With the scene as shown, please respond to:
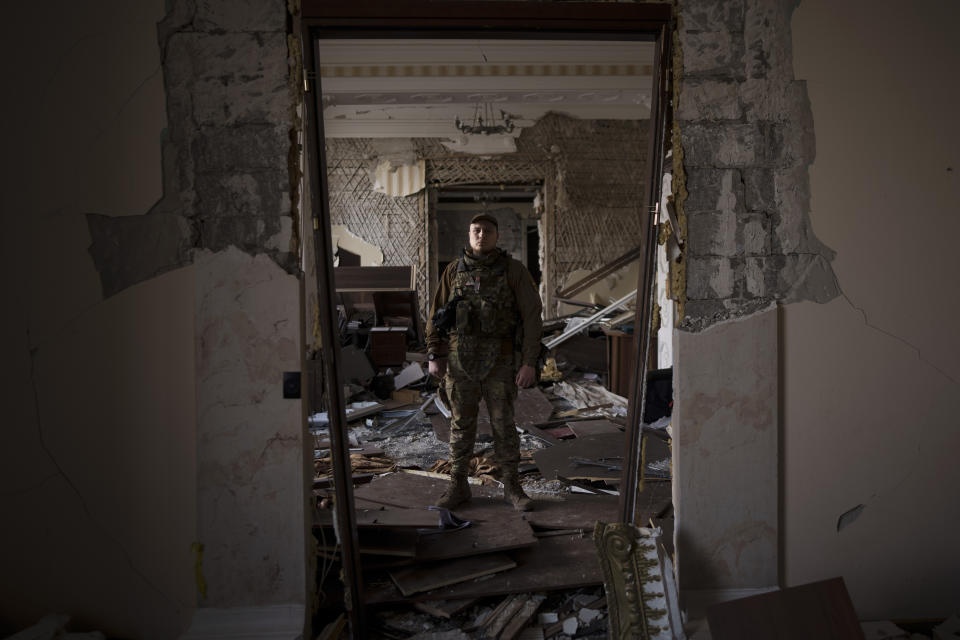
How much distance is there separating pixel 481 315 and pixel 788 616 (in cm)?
199

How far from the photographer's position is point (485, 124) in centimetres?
777

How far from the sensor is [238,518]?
6.72ft

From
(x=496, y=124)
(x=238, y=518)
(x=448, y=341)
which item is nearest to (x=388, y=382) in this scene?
(x=448, y=341)

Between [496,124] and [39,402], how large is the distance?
6.76m

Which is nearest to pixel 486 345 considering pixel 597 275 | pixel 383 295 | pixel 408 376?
pixel 408 376

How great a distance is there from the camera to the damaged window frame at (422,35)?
2.06 m

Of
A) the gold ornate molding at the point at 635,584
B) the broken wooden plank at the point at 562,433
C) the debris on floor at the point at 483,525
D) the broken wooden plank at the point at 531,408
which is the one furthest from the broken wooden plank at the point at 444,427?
the gold ornate molding at the point at 635,584

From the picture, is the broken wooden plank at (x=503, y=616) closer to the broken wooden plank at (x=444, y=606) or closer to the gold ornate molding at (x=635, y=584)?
the broken wooden plank at (x=444, y=606)

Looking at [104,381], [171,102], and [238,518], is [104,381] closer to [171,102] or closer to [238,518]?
[238,518]

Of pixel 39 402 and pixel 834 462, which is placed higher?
pixel 39 402

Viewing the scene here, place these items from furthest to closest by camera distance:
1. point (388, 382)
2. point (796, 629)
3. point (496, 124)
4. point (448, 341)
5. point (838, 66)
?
point (496, 124), point (388, 382), point (448, 341), point (838, 66), point (796, 629)

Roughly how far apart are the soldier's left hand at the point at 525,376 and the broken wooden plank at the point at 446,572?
Result: 0.97m

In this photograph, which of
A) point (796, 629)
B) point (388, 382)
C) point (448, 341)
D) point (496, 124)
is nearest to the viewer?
point (796, 629)

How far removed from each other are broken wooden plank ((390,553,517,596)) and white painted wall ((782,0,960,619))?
3.99 ft
